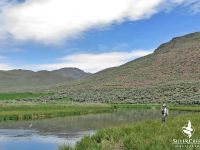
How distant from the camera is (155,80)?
6137 inches

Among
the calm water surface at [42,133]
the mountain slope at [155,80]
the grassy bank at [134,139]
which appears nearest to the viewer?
the grassy bank at [134,139]

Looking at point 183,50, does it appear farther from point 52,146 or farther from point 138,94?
point 52,146

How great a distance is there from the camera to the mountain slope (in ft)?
373

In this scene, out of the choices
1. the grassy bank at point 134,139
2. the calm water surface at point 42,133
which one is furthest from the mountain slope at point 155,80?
the grassy bank at point 134,139

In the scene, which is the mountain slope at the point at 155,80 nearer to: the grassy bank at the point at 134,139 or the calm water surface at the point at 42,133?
the calm water surface at the point at 42,133

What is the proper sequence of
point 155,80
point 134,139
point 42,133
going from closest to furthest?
point 134,139 < point 42,133 < point 155,80

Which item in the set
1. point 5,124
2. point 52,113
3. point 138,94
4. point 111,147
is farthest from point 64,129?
point 138,94

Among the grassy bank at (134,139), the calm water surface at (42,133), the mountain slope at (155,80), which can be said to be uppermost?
the mountain slope at (155,80)

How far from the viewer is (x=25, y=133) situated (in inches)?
1642

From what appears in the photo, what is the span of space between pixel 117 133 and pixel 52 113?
34573 millimetres

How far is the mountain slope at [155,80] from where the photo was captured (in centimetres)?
11362

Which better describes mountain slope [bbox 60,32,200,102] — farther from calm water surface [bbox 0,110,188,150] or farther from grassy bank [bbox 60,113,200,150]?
grassy bank [bbox 60,113,200,150]

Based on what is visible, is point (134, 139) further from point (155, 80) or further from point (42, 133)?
point (155, 80)

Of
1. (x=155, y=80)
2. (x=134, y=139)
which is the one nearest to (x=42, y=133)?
(x=134, y=139)
